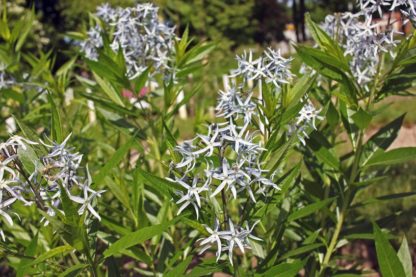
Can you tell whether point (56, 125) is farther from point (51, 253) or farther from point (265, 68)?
point (265, 68)

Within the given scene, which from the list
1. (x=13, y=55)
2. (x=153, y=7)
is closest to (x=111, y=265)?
(x=153, y=7)

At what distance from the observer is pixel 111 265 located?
2.04 meters

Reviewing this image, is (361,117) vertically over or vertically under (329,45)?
under

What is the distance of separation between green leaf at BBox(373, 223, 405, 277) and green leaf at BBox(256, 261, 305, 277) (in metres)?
0.26

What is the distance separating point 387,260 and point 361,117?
1.87 ft

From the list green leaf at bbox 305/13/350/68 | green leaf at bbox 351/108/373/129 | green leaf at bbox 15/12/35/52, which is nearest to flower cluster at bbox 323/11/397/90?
green leaf at bbox 305/13/350/68

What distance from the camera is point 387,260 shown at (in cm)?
153

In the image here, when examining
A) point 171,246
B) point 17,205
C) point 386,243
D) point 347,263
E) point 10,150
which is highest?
point 10,150

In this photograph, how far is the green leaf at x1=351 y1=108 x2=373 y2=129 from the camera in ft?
6.26

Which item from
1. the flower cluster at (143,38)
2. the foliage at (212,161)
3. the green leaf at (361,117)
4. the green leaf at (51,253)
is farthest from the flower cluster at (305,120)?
the green leaf at (51,253)

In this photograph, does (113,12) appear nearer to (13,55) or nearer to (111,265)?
(13,55)

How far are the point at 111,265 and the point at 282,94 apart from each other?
0.87 m

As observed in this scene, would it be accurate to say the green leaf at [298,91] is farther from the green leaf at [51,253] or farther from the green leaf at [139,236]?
the green leaf at [51,253]

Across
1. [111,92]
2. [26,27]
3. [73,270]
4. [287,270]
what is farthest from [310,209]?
[26,27]
